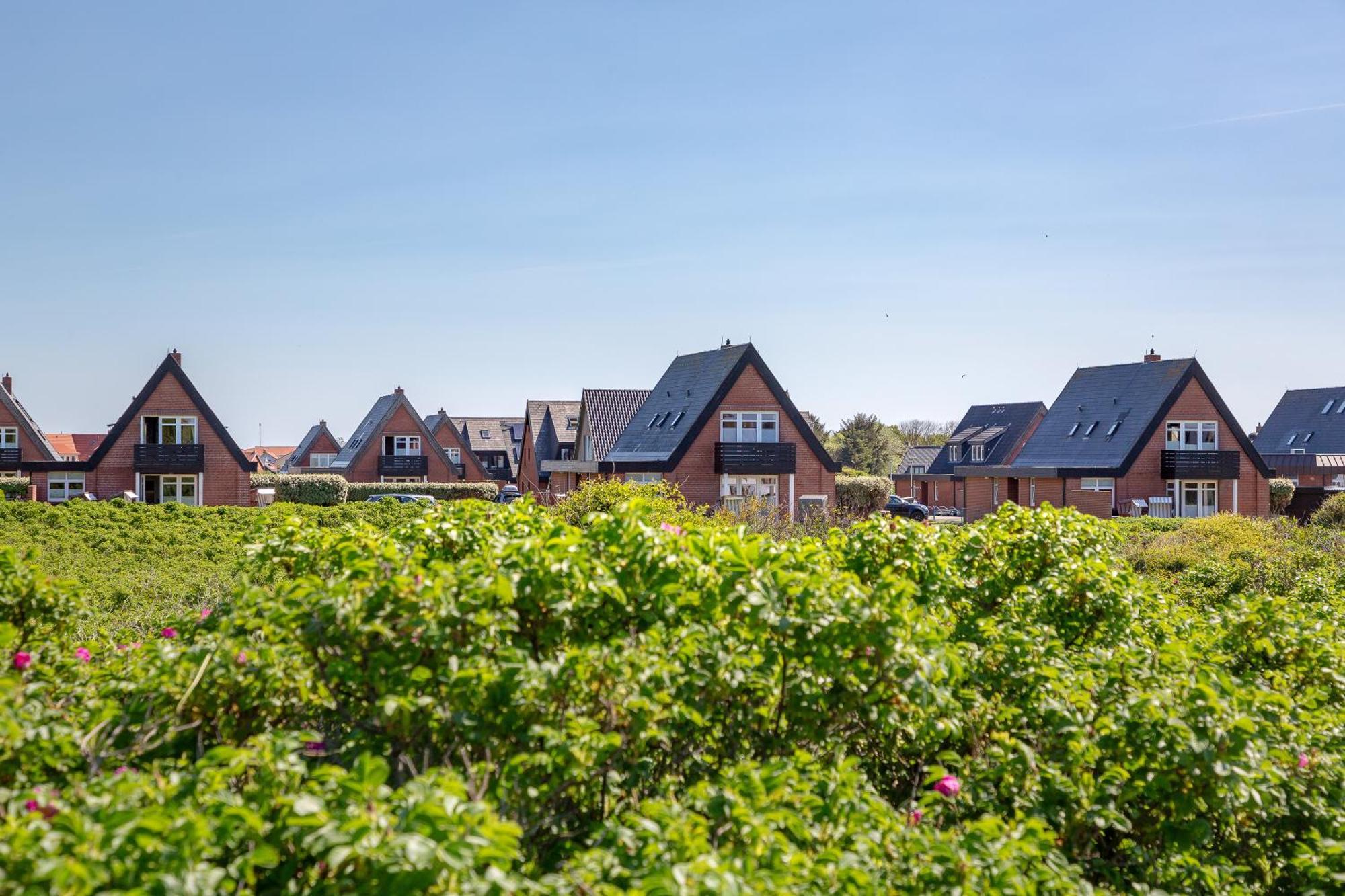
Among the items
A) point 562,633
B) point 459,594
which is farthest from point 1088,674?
Result: point 459,594

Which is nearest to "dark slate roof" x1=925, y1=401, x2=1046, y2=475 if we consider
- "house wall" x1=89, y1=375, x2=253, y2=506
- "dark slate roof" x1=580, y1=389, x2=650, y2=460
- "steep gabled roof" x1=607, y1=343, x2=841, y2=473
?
"dark slate roof" x1=580, y1=389, x2=650, y2=460

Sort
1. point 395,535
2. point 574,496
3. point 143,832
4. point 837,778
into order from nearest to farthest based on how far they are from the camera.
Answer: point 143,832, point 837,778, point 395,535, point 574,496

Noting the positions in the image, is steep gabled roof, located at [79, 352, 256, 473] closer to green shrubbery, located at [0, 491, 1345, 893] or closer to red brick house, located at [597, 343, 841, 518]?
red brick house, located at [597, 343, 841, 518]

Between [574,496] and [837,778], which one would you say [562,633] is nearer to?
[837,778]

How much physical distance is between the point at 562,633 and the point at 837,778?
133 cm

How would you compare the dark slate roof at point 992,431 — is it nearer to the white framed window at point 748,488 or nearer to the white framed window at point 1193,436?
the white framed window at point 1193,436

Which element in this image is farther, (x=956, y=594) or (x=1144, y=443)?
(x=1144, y=443)

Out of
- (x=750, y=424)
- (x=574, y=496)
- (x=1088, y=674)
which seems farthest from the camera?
(x=750, y=424)

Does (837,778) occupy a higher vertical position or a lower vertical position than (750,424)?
lower

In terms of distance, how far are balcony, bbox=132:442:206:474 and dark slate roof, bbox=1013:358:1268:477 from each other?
33047 millimetres

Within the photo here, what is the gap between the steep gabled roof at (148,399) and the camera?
133 ft

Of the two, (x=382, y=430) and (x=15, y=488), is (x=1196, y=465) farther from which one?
(x=15, y=488)

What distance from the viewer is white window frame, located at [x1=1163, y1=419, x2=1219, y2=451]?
41.5 metres

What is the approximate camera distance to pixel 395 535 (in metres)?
6.19
